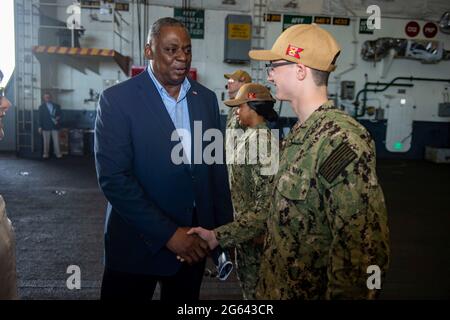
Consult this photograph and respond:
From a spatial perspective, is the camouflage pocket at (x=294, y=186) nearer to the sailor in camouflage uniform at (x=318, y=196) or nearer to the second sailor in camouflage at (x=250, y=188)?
the sailor in camouflage uniform at (x=318, y=196)

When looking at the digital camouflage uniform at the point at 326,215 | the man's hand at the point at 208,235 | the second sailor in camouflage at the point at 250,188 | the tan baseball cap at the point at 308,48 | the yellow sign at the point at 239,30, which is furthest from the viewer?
the yellow sign at the point at 239,30

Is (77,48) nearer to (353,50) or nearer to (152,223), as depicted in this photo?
(353,50)

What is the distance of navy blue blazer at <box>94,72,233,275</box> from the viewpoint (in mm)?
1777

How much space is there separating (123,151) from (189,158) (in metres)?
0.33

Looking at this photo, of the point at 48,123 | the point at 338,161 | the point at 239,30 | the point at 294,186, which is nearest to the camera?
the point at 338,161

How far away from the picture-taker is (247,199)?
104 inches

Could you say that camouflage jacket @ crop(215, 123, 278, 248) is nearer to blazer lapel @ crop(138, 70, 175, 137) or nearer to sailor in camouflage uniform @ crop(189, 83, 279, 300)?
sailor in camouflage uniform @ crop(189, 83, 279, 300)

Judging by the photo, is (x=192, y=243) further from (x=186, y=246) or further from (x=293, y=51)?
(x=293, y=51)

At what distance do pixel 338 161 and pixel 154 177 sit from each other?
902 millimetres

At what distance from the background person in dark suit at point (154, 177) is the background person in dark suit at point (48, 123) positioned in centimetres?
975

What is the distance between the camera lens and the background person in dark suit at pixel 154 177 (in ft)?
5.86

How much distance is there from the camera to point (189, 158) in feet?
6.40

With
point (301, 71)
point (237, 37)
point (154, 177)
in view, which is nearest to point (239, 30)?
point (237, 37)

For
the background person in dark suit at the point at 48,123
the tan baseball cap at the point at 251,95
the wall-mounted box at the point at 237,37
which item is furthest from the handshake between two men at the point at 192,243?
the wall-mounted box at the point at 237,37
